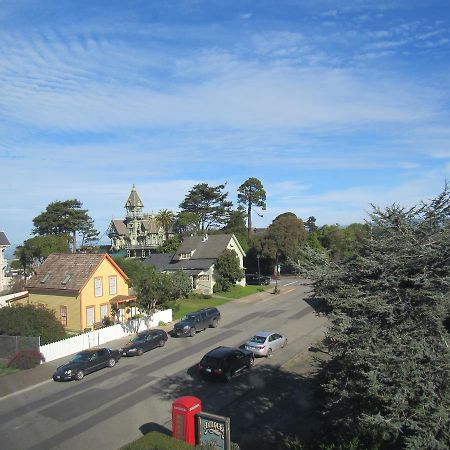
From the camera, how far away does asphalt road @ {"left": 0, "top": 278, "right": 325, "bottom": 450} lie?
16.0 metres

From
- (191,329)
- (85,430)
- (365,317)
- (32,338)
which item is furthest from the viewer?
(191,329)

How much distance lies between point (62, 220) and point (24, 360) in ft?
203

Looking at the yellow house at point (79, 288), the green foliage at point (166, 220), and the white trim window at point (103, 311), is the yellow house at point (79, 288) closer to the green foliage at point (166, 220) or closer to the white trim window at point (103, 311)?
the white trim window at point (103, 311)

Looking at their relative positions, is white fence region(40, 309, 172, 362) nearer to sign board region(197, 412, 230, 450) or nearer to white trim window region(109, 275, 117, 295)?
white trim window region(109, 275, 117, 295)

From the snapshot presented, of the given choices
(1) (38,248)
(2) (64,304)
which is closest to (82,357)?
(2) (64,304)

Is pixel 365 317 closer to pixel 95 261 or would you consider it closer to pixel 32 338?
pixel 32 338

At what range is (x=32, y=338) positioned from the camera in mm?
25078

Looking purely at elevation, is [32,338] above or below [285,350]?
above

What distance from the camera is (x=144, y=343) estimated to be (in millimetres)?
26906

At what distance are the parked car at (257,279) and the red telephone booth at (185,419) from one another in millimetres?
46963

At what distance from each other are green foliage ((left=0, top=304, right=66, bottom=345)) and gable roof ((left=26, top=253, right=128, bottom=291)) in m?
5.27

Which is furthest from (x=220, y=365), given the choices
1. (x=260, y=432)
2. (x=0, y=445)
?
(x=0, y=445)

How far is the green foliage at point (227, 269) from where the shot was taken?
2052 inches

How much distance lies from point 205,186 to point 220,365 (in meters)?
72.4
